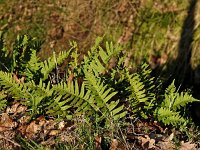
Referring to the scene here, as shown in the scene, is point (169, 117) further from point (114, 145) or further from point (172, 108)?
point (114, 145)

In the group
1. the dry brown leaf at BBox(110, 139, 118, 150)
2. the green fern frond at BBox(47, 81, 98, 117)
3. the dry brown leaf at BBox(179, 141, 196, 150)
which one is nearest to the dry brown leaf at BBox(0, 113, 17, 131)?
the green fern frond at BBox(47, 81, 98, 117)

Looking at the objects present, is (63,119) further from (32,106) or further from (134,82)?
(134,82)

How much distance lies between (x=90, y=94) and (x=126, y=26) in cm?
247

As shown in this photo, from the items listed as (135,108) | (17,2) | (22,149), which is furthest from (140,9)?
(22,149)

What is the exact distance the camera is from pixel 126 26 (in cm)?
670

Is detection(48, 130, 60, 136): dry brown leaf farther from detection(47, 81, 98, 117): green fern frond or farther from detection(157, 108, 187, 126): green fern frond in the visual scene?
detection(157, 108, 187, 126): green fern frond

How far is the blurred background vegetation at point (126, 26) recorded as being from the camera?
5992mm

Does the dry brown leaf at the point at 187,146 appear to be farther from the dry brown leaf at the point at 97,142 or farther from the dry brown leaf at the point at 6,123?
the dry brown leaf at the point at 6,123

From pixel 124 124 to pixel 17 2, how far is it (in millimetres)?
3771

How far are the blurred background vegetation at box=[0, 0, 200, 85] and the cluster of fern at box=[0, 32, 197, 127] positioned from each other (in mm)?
1158

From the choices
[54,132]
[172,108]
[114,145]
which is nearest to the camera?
[114,145]

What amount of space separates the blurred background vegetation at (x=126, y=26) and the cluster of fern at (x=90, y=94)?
116cm

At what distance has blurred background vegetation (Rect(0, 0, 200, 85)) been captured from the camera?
236 inches

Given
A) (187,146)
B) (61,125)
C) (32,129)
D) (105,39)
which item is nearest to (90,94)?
(61,125)
